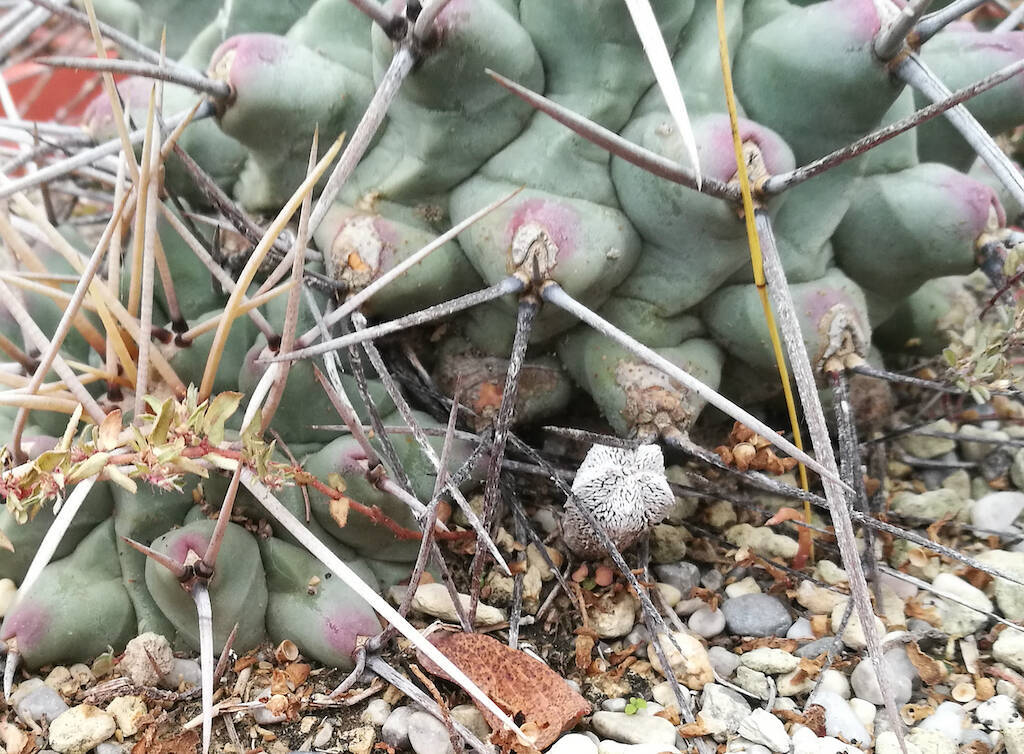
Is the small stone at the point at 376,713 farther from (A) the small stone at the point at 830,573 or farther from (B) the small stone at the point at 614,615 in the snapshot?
(A) the small stone at the point at 830,573

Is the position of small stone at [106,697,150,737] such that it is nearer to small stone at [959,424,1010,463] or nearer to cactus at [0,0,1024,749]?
cactus at [0,0,1024,749]

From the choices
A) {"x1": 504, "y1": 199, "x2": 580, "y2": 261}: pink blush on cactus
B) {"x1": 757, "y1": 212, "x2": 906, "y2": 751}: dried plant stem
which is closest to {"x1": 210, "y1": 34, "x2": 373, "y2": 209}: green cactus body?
{"x1": 504, "y1": 199, "x2": 580, "y2": 261}: pink blush on cactus

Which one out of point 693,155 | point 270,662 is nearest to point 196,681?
point 270,662

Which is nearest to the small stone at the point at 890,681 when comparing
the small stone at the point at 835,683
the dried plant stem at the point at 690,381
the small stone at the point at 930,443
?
the small stone at the point at 835,683

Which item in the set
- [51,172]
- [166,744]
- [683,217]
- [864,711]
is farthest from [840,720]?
[51,172]

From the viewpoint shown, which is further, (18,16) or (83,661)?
(18,16)

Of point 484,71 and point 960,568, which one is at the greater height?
point 484,71

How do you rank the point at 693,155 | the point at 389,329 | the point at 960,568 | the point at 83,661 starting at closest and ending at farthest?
the point at 693,155, the point at 389,329, the point at 83,661, the point at 960,568

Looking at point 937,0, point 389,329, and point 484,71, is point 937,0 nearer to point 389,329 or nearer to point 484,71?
point 484,71
